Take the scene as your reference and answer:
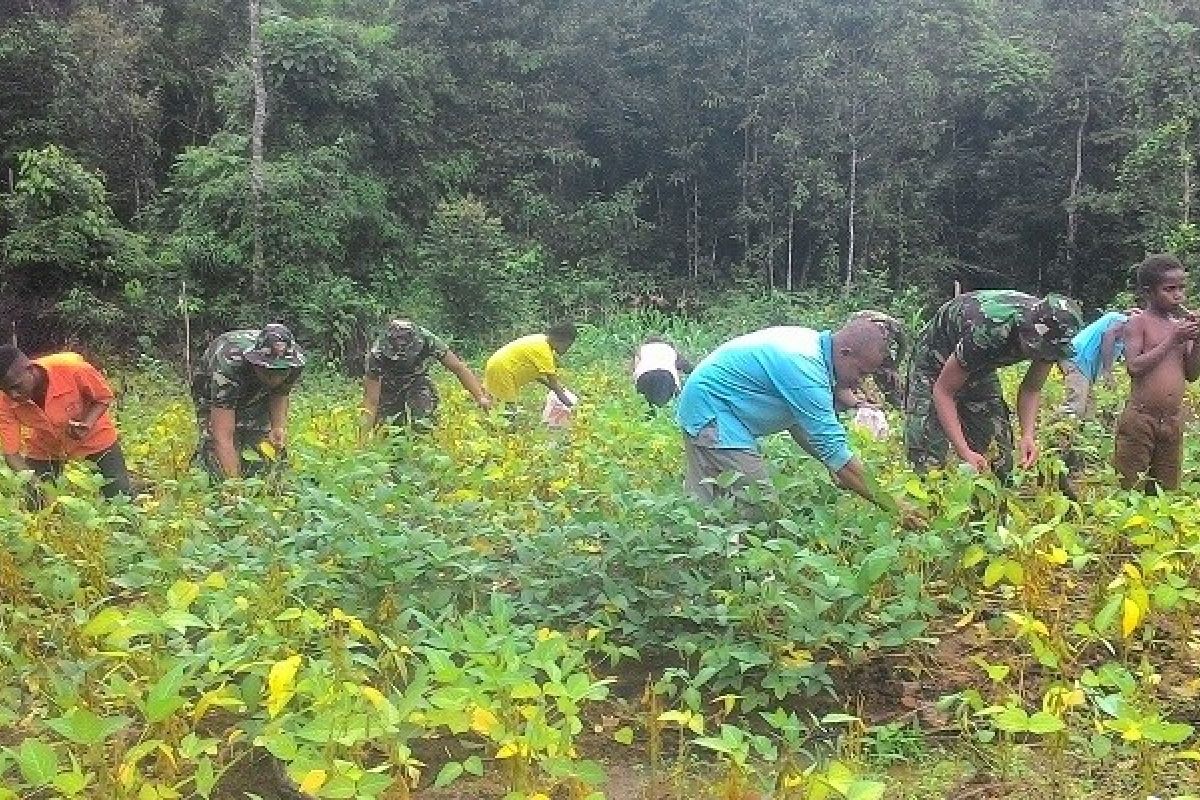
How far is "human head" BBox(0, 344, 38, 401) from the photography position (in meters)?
4.80

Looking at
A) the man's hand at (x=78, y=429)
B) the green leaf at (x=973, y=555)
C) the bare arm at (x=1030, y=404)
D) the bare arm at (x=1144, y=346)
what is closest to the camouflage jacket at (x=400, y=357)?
the man's hand at (x=78, y=429)

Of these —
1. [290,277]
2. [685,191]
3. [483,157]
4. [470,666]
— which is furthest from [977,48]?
[470,666]

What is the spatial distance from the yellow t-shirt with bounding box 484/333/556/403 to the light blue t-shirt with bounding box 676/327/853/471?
2.87 metres

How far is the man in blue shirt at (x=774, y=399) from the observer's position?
12.4ft

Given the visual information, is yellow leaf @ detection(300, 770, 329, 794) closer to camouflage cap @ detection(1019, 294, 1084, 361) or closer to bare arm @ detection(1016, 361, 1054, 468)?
camouflage cap @ detection(1019, 294, 1084, 361)

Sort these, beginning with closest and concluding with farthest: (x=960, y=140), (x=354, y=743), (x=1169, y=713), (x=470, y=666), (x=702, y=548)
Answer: (x=354, y=743) → (x=470, y=666) → (x=1169, y=713) → (x=702, y=548) → (x=960, y=140)

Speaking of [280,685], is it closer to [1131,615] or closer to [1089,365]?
[1131,615]

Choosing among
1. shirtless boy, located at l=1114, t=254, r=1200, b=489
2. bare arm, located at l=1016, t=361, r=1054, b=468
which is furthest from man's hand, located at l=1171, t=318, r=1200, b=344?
bare arm, located at l=1016, t=361, r=1054, b=468

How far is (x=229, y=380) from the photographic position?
5.30 metres

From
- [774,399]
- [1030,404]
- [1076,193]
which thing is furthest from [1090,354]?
[1076,193]

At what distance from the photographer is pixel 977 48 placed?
2186 centimetres

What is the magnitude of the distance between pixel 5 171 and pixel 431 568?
645 inches

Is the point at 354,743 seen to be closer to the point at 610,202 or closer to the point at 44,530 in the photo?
the point at 44,530

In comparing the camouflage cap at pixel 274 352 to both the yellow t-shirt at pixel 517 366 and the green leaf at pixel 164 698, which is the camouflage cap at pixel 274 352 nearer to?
the yellow t-shirt at pixel 517 366
